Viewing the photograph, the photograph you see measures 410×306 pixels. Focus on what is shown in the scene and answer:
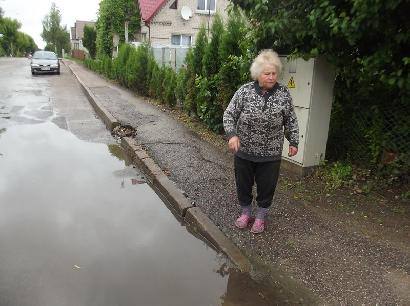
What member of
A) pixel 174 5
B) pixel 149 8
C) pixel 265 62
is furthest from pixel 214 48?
pixel 174 5

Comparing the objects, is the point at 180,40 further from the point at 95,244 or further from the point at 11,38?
the point at 11,38

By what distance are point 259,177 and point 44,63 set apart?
2560 cm

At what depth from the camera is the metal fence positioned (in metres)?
13.3

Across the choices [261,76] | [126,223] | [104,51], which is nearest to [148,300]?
[126,223]

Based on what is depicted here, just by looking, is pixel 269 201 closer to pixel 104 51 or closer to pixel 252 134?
pixel 252 134

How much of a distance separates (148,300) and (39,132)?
665 cm

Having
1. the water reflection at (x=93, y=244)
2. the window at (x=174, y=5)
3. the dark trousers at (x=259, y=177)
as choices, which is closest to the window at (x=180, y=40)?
the window at (x=174, y=5)

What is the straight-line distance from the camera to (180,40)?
88.9ft

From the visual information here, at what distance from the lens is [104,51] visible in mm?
28656

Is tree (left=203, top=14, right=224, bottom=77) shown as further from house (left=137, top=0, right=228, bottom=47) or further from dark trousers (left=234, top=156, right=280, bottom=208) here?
house (left=137, top=0, right=228, bottom=47)

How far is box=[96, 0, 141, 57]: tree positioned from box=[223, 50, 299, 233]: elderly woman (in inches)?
991

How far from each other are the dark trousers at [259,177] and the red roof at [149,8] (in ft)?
77.4

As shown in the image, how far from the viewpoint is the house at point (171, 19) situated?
25.7 m

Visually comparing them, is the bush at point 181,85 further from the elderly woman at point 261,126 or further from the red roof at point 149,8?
the red roof at point 149,8
